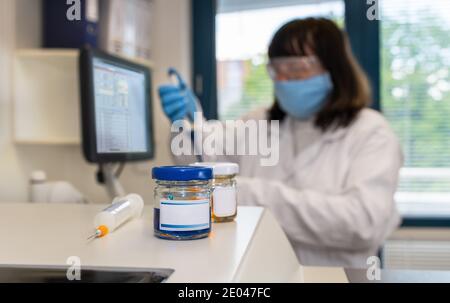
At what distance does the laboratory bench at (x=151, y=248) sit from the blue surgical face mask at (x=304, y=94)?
2.11 ft

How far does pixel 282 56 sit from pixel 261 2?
2.40ft

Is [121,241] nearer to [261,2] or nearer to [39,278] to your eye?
[39,278]

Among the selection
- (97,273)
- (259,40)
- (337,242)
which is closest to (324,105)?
(337,242)

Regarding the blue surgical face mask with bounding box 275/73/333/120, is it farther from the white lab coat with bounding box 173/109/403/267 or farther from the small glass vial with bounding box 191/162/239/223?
the small glass vial with bounding box 191/162/239/223

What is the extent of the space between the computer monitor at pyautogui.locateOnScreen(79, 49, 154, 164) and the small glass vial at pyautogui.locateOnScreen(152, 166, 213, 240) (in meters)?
0.40

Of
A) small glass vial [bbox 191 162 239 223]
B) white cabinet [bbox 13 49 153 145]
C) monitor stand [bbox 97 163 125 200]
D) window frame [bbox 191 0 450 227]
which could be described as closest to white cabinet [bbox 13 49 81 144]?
white cabinet [bbox 13 49 153 145]

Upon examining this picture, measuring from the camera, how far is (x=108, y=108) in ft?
2.88

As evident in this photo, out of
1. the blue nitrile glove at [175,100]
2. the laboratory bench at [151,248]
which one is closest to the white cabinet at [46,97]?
the blue nitrile glove at [175,100]

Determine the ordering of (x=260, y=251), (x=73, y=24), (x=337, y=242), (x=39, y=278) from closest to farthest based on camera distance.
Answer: (x=39, y=278)
(x=260, y=251)
(x=337, y=242)
(x=73, y=24)

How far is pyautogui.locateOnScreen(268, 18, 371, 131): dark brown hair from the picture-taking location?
1275 mm

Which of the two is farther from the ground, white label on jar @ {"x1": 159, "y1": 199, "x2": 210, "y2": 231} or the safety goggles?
the safety goggles

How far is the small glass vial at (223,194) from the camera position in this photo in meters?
0.59

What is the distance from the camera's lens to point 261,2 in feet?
6.28

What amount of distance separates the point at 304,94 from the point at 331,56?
0.48 ft
